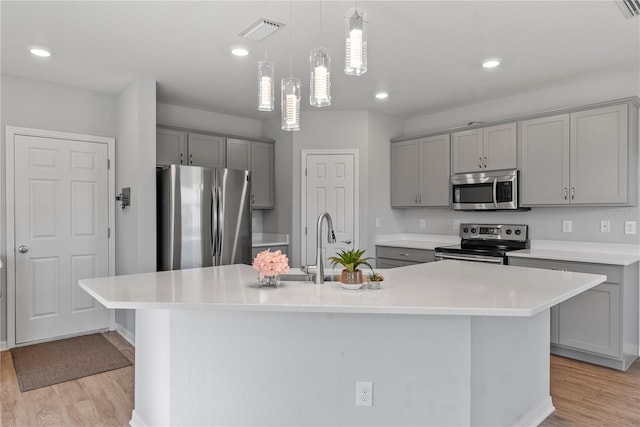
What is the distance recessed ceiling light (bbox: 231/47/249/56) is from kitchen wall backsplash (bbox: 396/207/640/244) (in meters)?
2.99

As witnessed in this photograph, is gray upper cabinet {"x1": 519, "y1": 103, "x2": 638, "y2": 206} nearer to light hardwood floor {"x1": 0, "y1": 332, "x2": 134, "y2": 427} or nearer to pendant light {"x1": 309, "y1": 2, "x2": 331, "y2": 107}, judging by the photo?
pendant light {"x1": 309, "y1": 2, "x2": 331, "y2": 107}

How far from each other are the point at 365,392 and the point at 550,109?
11.3 ft

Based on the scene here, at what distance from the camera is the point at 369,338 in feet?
6.63

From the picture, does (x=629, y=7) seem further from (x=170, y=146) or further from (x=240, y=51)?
(x=170, y=146)

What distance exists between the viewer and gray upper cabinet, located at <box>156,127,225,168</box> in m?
4.46

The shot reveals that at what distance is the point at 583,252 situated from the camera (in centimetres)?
379

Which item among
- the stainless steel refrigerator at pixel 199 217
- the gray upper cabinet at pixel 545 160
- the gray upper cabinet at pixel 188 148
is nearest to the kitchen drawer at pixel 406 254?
the gray upper cabinet at pixel 545 160

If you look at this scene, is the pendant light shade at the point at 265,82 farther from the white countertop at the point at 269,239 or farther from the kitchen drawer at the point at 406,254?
the kitchen drawer at the point at 406,254

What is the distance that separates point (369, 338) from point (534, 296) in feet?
2.56

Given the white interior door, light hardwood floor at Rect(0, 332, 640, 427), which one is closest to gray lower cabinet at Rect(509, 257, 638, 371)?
light hardwood floor at Rect(0, 332, 640, 427)

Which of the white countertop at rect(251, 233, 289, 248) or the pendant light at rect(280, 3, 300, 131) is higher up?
the pendant light at rect(280, 3, 300, 131)

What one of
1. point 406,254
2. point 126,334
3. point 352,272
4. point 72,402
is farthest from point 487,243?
point 72,402

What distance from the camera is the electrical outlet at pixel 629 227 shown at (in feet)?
11.7

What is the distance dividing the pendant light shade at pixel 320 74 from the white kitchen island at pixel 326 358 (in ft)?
3.11
